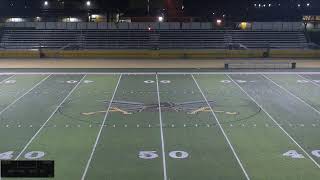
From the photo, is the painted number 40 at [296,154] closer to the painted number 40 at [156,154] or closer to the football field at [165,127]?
the football field at [165,127]

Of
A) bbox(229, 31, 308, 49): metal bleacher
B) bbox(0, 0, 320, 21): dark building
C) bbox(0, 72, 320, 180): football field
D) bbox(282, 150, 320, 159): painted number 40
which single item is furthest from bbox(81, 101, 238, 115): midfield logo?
bbox(0, 0, 320, 21): dark building

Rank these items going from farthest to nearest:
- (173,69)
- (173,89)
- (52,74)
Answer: (173,69) < (52,74) < (173,89)

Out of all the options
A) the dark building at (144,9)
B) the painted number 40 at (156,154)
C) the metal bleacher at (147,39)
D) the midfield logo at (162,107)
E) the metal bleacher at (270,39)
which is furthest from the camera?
the dark building at (144,9)

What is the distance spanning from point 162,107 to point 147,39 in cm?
2274

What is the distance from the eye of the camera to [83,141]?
1383cm

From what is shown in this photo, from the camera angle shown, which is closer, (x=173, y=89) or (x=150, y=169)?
(x=150, y=169)

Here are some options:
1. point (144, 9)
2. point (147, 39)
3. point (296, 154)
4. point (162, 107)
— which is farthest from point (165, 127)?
point (144, 9)

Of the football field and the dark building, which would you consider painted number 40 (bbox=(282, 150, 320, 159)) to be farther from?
the dark building

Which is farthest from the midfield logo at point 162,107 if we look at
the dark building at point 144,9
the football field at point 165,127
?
the dark building at point 144,9

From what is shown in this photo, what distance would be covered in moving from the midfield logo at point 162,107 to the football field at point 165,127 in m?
0.03

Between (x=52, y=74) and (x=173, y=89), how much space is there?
7423 mm

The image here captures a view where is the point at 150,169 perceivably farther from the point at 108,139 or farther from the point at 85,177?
the point at 108,139

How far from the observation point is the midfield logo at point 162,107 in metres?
17.7

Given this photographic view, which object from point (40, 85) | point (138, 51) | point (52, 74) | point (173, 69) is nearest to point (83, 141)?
point (40, 85)
